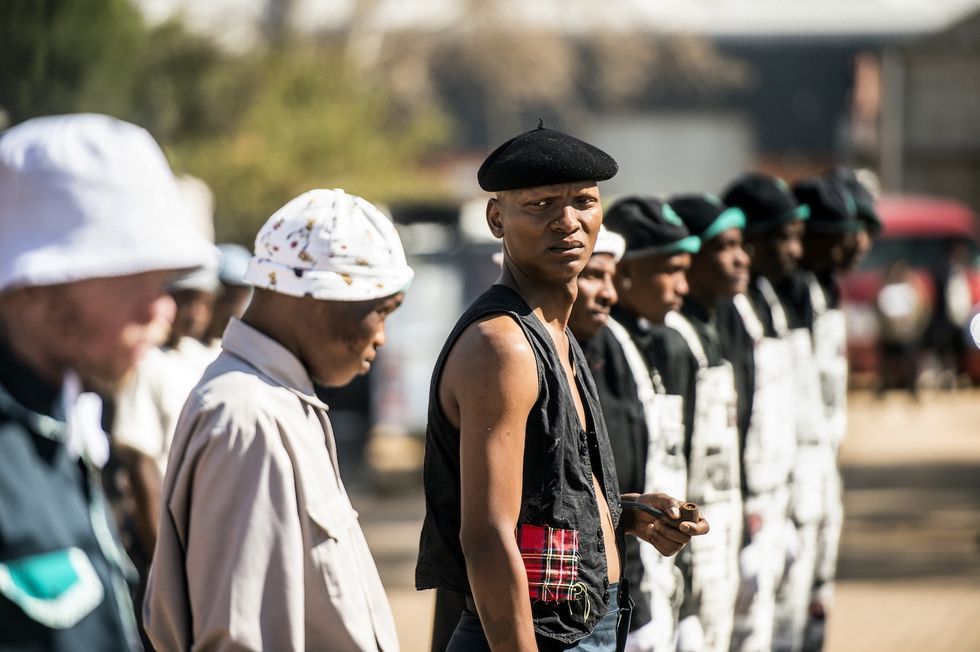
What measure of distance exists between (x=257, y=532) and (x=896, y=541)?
8.87m

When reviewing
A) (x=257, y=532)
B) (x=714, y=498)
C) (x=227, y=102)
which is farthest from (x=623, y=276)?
(x=227, y=102)

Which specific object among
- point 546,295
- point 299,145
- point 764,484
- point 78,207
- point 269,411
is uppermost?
point 299,145

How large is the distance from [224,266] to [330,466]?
155 inches

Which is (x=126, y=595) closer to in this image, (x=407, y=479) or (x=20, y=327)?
(x=20, y=327)

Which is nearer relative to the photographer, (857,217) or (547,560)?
(547,560)

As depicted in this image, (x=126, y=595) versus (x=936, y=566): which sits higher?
(x=126, y=595)

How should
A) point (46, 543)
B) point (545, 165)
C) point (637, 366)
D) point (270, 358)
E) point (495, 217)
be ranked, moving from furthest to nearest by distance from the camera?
point (637, 366) < point (495, 217) < point (545, 165) < point (270, 358) < point (46, 543)

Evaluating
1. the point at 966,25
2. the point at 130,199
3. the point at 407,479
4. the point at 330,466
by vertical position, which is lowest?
the point at 407,479

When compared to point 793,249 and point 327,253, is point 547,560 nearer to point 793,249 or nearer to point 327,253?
point 327,253

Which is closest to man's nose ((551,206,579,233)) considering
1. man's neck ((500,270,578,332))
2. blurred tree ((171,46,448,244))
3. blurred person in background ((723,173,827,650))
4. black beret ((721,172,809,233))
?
man's neck ((500,270,578,332))

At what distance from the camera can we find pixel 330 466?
290 cm

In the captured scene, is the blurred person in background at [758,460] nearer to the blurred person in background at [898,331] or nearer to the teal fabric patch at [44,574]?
the teal fabric patch at [44,574]

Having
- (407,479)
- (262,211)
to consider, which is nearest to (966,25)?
(262,211)

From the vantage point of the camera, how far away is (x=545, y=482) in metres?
3.28
